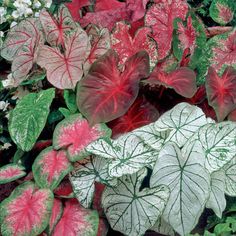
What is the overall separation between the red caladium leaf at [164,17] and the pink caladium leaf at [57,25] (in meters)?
0.31

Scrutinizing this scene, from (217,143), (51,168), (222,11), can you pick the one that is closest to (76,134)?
(51,168)

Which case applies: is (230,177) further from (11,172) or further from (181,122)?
(11,172)

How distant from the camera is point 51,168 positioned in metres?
1.65

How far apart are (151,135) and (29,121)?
15.9 inches

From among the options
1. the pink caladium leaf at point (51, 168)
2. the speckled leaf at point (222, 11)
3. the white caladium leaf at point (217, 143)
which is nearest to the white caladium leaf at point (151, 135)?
the white caladium leaf at point (217, 143)

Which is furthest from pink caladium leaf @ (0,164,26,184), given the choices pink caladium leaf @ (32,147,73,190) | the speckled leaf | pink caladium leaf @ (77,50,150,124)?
the speckled leaf

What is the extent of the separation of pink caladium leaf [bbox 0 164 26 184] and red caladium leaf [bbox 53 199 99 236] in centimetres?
19

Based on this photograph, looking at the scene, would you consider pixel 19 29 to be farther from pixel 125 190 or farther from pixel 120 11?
pixel 125 190

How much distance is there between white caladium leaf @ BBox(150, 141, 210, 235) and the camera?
1476mm

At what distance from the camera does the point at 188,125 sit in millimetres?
1675

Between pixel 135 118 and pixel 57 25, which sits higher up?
pixel 57 25

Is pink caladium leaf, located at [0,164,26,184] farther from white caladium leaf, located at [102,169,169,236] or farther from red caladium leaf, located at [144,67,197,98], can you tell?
red caladium leaf, located at [144,67,197,98]

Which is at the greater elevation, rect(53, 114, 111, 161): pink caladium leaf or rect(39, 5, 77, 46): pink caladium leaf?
rect(39, 5, 77, 46): pink caladium leaf

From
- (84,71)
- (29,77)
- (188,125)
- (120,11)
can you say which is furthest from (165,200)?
(120,11)
